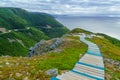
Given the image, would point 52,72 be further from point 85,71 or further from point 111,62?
point 111,62

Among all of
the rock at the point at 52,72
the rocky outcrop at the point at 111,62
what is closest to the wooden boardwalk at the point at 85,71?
the rock at the point at 52,72

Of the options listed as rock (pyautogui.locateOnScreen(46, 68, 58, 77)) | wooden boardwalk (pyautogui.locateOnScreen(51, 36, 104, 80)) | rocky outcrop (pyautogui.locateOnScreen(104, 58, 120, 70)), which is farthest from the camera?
rocky outcrop (pyautogui.locateOnScreen(104, 58, 120, 70))

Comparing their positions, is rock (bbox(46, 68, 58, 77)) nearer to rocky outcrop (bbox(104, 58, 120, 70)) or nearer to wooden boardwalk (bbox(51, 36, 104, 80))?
wooden boardwalk (bbox(51, 36, 104, 80))

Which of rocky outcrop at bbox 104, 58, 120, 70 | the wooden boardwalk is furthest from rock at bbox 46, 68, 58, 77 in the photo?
rocky outcrop at bbox 104, 58, 120, 70

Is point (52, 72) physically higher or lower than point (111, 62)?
higher

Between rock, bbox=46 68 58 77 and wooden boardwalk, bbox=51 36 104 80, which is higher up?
rock, bbox=46 68 58 77

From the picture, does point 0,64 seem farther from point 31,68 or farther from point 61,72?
point 61,72

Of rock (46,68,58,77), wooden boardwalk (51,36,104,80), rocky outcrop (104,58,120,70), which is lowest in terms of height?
rocky outcrop (104,58,120,70)

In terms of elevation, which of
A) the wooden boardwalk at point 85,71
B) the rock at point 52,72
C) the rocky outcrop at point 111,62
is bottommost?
the rocky outcrop at point 111,62

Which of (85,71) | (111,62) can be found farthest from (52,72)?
(111,62)

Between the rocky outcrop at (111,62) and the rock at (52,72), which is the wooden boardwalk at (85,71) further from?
the rocky outcrop at (111,62)

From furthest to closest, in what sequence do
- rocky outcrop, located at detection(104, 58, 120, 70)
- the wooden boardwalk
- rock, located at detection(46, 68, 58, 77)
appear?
rocky outcrop, located at detection(104, 58, 120, 70)
the wooden boardwalk
rock, located at detection(46, 68, 58, 77)

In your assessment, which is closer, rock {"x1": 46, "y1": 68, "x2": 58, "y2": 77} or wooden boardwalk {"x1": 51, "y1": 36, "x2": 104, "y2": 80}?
rock {"x1": 46, "y1": 68, "x2": 58, "y2": 77}
